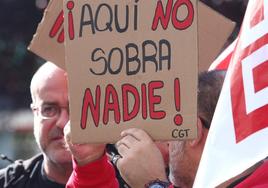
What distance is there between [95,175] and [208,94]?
45 cm

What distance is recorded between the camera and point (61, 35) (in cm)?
333

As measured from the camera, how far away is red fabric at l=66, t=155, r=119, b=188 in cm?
317

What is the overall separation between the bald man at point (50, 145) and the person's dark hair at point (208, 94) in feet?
3.70

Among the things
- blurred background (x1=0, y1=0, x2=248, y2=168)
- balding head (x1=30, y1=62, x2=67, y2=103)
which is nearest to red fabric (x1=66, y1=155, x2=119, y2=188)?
balding head (x1=30, y1=62, x2=67, y2=103)

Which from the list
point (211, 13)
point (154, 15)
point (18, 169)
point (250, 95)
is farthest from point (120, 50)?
point (18, 169)

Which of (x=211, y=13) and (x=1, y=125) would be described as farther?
(x=1, y=125)

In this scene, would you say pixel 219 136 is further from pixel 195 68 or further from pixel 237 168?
pixel 195 68

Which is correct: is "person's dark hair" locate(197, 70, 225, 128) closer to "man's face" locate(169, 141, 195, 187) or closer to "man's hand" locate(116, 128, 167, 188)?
"man's face" locate(169, 141, 195, 187)

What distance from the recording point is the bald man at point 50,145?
4.20 meters

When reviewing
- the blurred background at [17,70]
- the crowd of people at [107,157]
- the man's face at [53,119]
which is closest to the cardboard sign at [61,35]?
the crowd of people at [107,157]

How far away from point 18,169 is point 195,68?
5.68ft

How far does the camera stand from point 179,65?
8.95 feet

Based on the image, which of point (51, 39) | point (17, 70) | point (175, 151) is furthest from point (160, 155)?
point (17, 70)

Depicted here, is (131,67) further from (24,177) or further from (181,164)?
(24,177)
